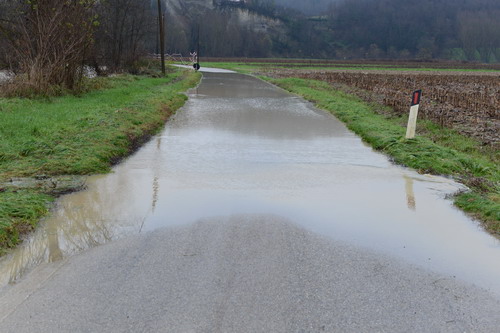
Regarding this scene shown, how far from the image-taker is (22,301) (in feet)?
12.3

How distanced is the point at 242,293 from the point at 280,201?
2778 mm

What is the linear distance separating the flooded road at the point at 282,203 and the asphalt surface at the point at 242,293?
33 cm

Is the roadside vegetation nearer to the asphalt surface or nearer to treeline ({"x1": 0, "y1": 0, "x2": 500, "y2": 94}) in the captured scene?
the asphalt surface

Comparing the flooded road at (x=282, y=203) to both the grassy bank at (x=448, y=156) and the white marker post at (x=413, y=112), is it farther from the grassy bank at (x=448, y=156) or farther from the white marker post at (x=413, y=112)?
the white marker post at (x=413, y=112)

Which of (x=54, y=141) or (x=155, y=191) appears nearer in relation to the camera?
(x=155, y=191)

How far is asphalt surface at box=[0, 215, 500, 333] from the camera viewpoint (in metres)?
3.51

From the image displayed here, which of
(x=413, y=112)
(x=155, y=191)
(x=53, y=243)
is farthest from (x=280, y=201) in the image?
(x=413, y=112)

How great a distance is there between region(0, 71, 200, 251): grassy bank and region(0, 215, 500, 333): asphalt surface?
1250mm

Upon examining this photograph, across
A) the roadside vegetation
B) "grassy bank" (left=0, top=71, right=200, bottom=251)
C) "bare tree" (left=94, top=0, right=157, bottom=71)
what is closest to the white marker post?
the roadside vegetation

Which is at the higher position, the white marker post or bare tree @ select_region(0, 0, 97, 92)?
bare tree @ select_region(0, 0, 97, 92)

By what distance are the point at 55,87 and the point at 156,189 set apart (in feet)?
44.3

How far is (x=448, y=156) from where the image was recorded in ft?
31.7

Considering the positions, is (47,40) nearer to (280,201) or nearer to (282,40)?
(280,201)

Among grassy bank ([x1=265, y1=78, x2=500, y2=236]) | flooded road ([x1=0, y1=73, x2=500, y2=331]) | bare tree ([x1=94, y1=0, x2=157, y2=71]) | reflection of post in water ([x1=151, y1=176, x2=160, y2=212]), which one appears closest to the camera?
flooded road ([x1=0, y1=73, x2=500, y2=331])
